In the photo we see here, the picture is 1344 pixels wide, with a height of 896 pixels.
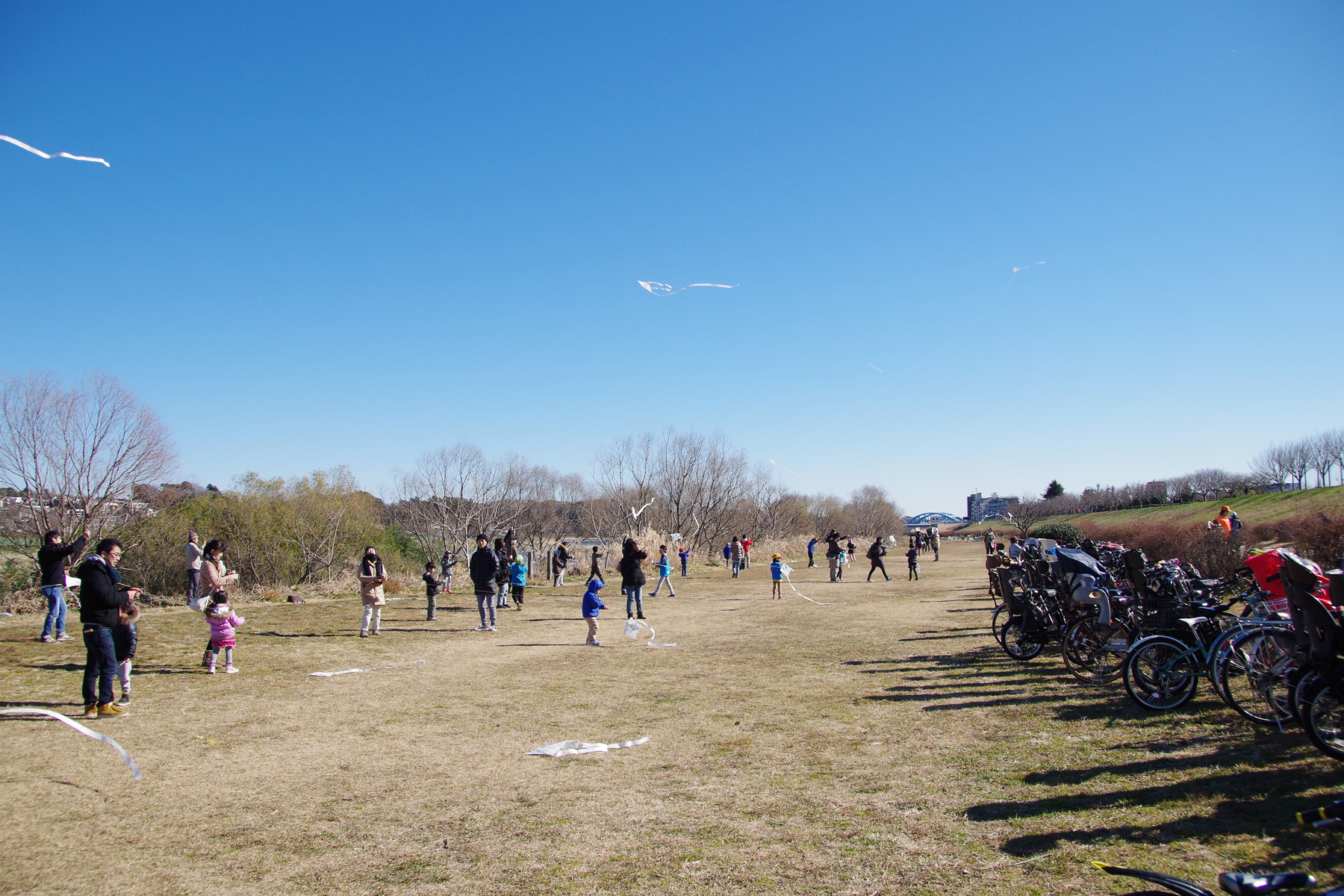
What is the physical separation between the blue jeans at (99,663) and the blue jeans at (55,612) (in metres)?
4.92

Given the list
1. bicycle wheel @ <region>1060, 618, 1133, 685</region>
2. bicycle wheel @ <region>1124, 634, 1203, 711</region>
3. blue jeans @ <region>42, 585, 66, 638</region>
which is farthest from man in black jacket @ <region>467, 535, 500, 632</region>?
bicycle wheel @ <region>1124, 634, 1203, 711</region>

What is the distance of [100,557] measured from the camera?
7.98 metres

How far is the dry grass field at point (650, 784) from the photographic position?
3.98 metres

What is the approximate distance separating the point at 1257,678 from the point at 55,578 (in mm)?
14709

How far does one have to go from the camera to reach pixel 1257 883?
2209 millimetres

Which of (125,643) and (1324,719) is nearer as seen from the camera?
(1324,719)

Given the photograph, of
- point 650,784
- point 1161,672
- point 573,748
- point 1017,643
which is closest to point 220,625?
point 573,748

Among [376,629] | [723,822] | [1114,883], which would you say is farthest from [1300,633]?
[376,629]

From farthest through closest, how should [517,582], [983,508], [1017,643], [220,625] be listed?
[983,508] → [517,582] → [220,625] → [1017,643]

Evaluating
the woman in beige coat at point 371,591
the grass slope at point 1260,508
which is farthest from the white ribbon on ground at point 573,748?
the grass slope at point 1260,508

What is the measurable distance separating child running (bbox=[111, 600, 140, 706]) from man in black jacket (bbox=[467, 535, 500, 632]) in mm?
6686

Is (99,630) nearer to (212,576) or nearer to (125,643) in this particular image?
(125,643)

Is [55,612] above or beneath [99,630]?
beneath

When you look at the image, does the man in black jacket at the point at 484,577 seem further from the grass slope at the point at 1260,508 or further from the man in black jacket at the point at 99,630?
the grass slope at the point at 1260,508
